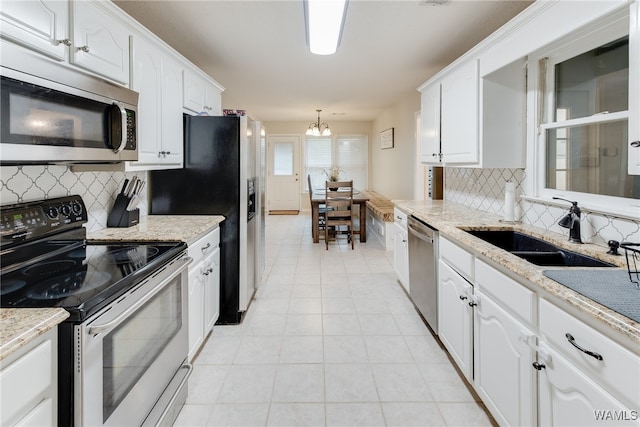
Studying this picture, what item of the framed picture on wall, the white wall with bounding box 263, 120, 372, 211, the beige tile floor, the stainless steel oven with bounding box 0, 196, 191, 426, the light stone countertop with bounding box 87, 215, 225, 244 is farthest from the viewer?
the white wall with bounding box 263, 120, 372, 211

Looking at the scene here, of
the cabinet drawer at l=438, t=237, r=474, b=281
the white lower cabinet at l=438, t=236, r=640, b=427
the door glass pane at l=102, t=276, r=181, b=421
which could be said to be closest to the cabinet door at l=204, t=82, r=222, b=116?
the door glass pane at l=102, t=276, r=181, b=421

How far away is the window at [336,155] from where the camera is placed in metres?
9.66

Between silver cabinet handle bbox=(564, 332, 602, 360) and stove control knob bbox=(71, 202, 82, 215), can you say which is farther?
stove control knob bbox=(71, 202, 82, 215)

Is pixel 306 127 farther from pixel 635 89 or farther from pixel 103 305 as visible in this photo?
pixel 103 305

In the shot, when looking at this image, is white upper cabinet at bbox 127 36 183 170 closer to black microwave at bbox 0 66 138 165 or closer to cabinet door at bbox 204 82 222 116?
black microwave at bbox 0 66 138 165

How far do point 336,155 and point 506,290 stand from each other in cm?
838

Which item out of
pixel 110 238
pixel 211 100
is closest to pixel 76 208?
pixel 110 238

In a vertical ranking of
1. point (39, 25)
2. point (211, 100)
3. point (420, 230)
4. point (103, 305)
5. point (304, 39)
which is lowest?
point (103, 305)

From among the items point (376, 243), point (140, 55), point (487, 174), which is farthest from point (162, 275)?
point (376, 243)

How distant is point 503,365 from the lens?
61.3 inches

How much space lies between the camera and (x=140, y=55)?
2174 mm

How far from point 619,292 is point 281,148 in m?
9.02

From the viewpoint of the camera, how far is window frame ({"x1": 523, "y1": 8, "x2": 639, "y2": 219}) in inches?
68.3

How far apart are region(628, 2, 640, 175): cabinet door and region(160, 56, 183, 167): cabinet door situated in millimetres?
2442
